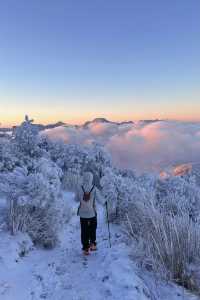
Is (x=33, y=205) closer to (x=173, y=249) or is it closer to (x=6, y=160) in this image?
(x=173, y=249)

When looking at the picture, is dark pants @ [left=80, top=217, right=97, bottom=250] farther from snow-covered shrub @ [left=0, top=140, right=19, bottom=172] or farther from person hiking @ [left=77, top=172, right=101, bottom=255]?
snow-covered shrub @ [left=0, top=140, right=19, bottom=172]

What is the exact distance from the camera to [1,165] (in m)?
13.9

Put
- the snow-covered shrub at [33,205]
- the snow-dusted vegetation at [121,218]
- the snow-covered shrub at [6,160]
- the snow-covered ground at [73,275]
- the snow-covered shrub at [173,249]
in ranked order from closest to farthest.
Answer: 1. the snow-covered ground at [73,275]
2. the snow-covered shrub at [173,249]
3. the snow-dusted vegetation at [121,218]
4. the snow-covered shrub at [33,205]
5. the snow-covered shrub at [6,160]

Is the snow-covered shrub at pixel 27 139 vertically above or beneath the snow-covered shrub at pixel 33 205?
above

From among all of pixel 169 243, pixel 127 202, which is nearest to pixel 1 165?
pixel 127 202

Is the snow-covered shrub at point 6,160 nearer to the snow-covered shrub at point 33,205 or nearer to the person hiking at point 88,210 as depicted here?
the snow-covered shrub at point 33,205

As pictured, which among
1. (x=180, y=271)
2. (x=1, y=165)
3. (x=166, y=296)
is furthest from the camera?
(x=1, y=165)

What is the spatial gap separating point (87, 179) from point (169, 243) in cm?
290

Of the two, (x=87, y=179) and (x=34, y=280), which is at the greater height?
(x=87, y=179)

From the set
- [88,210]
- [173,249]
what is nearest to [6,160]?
[88,210]

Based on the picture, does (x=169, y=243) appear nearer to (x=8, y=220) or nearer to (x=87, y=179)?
(x=87, y=179)

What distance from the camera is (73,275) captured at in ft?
22.8

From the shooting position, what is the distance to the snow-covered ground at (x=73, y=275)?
565 cm

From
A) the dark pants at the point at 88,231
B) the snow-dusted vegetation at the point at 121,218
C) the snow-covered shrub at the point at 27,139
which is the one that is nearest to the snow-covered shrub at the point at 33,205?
the snow-dusted vegetation at the point at 121,218
